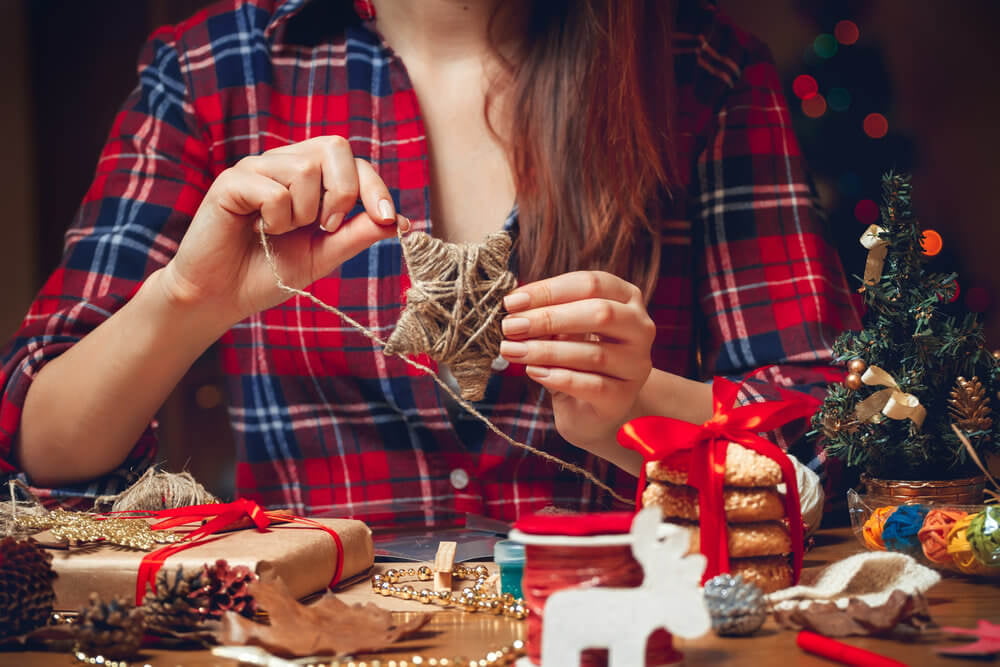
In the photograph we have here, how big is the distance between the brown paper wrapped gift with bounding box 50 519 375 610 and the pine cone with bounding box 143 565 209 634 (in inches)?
1.6

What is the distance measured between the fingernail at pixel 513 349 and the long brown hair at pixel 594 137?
351 mm

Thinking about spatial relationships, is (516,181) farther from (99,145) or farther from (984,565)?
(99,145)

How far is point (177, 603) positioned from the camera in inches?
26.5

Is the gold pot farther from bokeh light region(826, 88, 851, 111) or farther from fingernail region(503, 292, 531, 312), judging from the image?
bokeh light region(826, 88, 851, 111)

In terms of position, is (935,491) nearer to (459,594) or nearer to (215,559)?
(459,594)

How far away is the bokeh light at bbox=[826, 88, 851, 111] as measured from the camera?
7.53 ft

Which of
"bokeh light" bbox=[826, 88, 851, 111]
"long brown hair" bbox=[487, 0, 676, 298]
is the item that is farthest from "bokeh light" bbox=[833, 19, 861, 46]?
"long brown hair" bbox=[487, 0, 676, 298]

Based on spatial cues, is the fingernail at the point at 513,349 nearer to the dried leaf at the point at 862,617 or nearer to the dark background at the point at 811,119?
the dried leaf at the point at 862,617

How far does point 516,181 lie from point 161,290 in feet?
1.66

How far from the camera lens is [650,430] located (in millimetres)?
742

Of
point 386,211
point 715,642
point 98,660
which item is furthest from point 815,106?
point 98,660

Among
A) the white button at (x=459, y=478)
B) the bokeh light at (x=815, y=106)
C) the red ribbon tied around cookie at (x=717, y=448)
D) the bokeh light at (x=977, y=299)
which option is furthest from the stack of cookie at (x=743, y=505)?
the bokeh light at (x=977, y=299)

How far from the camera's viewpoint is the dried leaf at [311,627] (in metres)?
0.62

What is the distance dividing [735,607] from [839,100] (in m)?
1.93
